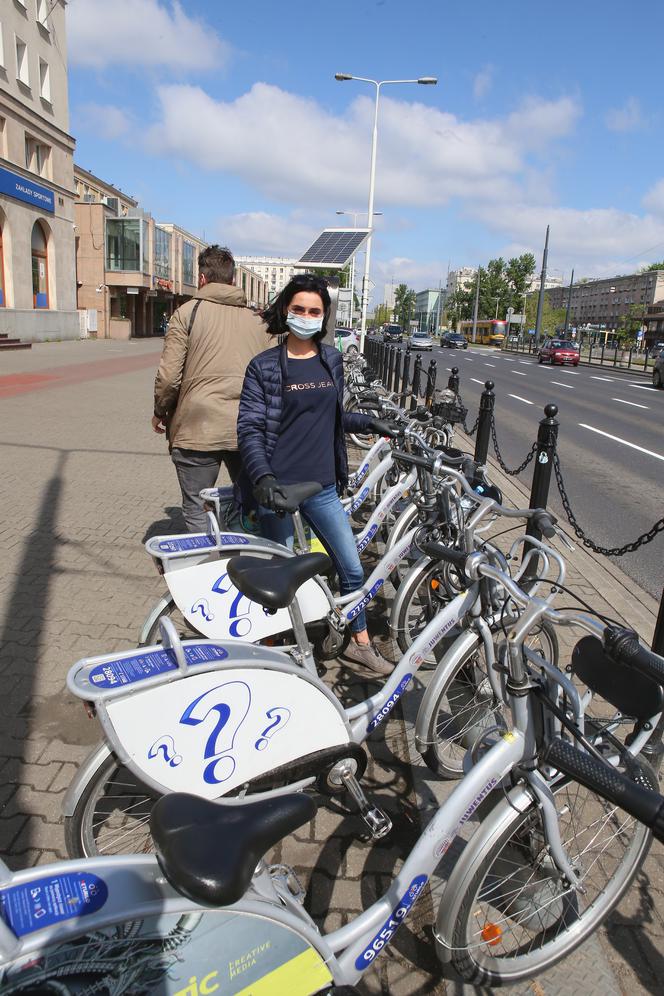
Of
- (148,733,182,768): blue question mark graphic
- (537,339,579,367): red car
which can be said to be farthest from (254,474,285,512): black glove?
(537,339,579,367): red car

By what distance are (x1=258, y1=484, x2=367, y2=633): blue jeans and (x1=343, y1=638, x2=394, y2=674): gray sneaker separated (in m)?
0.18

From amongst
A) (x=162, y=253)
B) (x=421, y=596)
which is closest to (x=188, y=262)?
(x=162, y=253)

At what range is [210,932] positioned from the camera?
1.41 meters

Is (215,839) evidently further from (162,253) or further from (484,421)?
(162,253)

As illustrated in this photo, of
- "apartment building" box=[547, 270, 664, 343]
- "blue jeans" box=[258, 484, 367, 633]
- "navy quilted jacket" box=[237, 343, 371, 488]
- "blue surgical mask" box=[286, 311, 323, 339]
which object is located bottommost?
"blue jeans" box=[258, 484, 367, 633]

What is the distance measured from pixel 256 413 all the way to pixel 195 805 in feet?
7.58

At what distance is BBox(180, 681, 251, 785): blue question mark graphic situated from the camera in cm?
213

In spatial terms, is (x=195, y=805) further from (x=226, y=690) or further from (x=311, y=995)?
(x=226, y=690)

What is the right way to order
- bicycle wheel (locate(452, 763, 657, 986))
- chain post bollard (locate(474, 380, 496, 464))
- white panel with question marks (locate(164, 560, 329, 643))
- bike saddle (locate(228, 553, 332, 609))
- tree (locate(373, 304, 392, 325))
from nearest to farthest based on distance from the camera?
bicycle wheel (locate(452, 763, 657, 986)) → bike saddle (locate(228, 553, 332, 609)) → white panel with question marks (locate(164, 560, 329, 643)) → chain post bollard (locate(474, 380, 496, 464)) → tree (locate(373, 304, 392, 325))

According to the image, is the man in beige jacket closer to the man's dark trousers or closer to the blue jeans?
the man's dark trousers

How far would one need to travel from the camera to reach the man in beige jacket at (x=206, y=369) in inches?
156

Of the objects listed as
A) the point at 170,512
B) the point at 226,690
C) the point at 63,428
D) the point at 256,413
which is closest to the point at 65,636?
the point at 256,413

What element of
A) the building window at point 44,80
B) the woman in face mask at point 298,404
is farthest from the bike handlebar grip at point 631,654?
the building window at point 44,80

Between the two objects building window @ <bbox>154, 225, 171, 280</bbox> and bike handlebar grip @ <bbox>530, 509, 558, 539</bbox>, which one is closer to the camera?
bike handlebar grip @ <bbox>530, 509, 558, 539</bbox>
